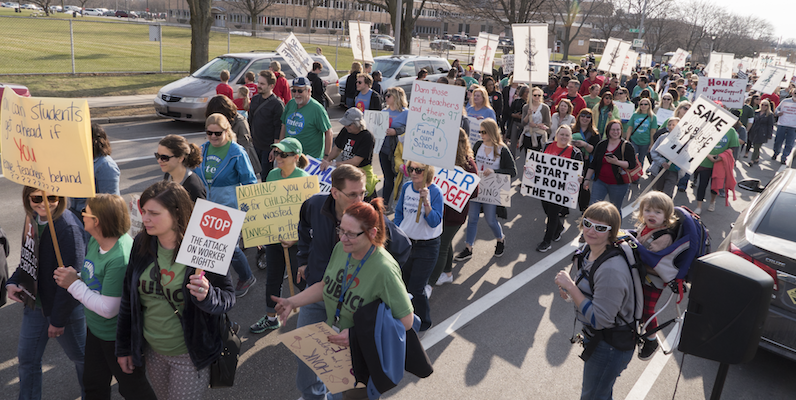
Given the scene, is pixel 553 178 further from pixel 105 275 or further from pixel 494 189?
pixel 105 275

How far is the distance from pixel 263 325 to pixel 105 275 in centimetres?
199

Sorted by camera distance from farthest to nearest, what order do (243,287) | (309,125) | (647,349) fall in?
(309,125), (243,287), (647,349)

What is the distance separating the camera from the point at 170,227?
301cm

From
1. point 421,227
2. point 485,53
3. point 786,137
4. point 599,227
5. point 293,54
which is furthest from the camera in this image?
point 485,53

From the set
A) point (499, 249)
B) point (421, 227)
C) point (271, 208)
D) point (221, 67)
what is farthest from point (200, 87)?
point (421, 227)

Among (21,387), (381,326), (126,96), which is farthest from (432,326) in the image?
(126,96)

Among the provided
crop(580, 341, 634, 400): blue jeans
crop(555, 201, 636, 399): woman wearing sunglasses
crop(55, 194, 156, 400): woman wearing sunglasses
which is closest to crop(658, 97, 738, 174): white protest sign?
crop(555, 201, 636, 399): woman wearing sunglasses

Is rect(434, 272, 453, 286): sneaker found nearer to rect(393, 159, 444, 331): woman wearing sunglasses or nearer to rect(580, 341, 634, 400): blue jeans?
rect(393, 159, 444, 331): woman wearing sunglasses

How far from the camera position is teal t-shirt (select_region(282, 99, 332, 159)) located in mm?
7152

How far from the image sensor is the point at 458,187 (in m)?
5.61

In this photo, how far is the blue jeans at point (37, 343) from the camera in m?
3.48

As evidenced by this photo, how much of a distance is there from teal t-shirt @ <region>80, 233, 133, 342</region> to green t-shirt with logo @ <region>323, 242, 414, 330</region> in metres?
1.24

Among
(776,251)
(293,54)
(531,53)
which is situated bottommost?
(776,251)

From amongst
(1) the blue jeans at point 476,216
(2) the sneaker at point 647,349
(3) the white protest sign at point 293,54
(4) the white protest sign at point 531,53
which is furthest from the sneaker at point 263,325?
(3) the white protest sign at point 293,54
